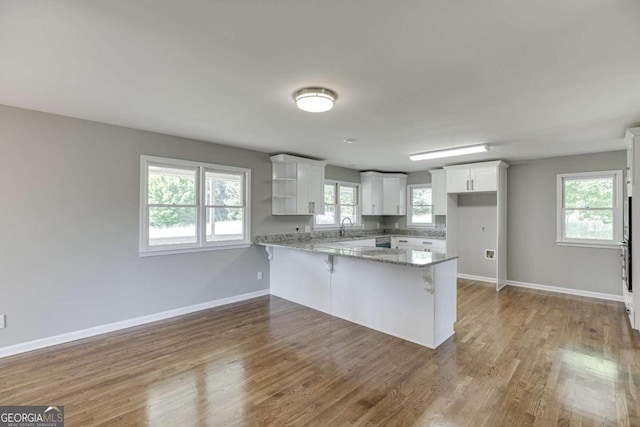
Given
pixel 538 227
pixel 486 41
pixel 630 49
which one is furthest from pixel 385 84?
pixel 538 227

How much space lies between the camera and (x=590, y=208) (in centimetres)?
505

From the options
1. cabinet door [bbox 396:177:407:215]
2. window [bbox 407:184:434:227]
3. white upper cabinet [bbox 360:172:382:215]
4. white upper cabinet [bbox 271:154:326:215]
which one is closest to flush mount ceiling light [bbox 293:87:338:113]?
white upper cabinet [bbox 271:154:326:215]

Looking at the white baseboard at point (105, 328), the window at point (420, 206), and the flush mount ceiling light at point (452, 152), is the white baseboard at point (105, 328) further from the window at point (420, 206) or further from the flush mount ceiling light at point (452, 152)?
the window at point (420, 206)

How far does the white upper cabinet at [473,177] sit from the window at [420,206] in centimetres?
A: 98

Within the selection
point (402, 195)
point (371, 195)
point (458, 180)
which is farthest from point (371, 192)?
point (458, 180)

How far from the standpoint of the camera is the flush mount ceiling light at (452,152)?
4.54m

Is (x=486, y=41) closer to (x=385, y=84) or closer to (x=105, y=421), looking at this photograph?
(x=385, y=84)

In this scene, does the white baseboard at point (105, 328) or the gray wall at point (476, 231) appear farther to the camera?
the gray wall at point (476, 231)

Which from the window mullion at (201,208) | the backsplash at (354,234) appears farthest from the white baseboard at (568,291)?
the window mullion at (201,208)

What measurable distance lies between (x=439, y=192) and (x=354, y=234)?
6.87 feet

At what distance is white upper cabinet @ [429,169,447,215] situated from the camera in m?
6.48

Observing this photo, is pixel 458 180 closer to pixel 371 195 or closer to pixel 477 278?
pixel 371 195

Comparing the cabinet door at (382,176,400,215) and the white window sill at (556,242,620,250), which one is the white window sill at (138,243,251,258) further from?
the white window sill at (556,242,620,250)

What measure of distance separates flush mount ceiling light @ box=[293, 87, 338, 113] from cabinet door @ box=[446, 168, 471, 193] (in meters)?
4.17
